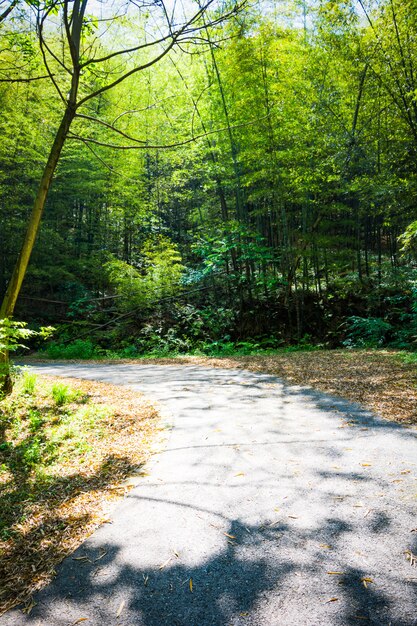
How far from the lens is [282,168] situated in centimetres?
984

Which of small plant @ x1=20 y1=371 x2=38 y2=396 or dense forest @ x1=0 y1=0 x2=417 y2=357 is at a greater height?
dense forest @ x1=0 y1=0 x2=417 y2=357

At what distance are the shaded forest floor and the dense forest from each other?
6.89ft

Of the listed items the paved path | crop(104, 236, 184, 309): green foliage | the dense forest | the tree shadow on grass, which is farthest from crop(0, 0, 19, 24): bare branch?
crop(104, 236, 184, 309): green foliage

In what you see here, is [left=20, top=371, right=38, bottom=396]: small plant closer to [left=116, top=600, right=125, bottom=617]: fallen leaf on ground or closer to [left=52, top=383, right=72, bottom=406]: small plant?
[left=52, top=383, right=72, bottom=406]: small plant

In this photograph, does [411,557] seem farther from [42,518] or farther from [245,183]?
[245,183]

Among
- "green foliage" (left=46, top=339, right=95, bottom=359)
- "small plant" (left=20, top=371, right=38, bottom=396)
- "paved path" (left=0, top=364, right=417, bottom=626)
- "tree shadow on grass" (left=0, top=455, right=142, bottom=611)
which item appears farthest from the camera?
"green foliage" (left=46, top=339, right=95, bottom=359)

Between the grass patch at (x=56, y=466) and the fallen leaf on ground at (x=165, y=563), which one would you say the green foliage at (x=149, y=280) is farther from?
the fallen leaf on ground at (x=165, y=563)

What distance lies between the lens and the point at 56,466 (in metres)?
3.05

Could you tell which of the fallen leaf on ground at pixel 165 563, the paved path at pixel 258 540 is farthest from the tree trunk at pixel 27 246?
the fallen leaf on ground at pixel 165 563

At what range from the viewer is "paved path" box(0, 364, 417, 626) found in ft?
4.90

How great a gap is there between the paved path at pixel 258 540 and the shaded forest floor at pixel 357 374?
89cm

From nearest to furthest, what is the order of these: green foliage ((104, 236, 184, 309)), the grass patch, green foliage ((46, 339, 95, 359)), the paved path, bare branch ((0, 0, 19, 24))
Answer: the paved path → the grass patch → bare branch ((0, 0, 19, 24)) → green foliage ((46, 339, 95, 359)) → green foliage ((104, 236, 184, 309))

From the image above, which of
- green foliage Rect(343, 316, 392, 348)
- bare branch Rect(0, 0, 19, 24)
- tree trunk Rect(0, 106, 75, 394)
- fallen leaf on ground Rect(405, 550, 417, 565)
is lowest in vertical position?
fallen leaf on ground Rect(405, 550, 417, 565)

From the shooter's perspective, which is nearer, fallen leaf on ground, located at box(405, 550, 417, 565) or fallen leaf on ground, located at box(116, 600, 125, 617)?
fallen leaf on ground, located at box(116, 600, 125, 617)
